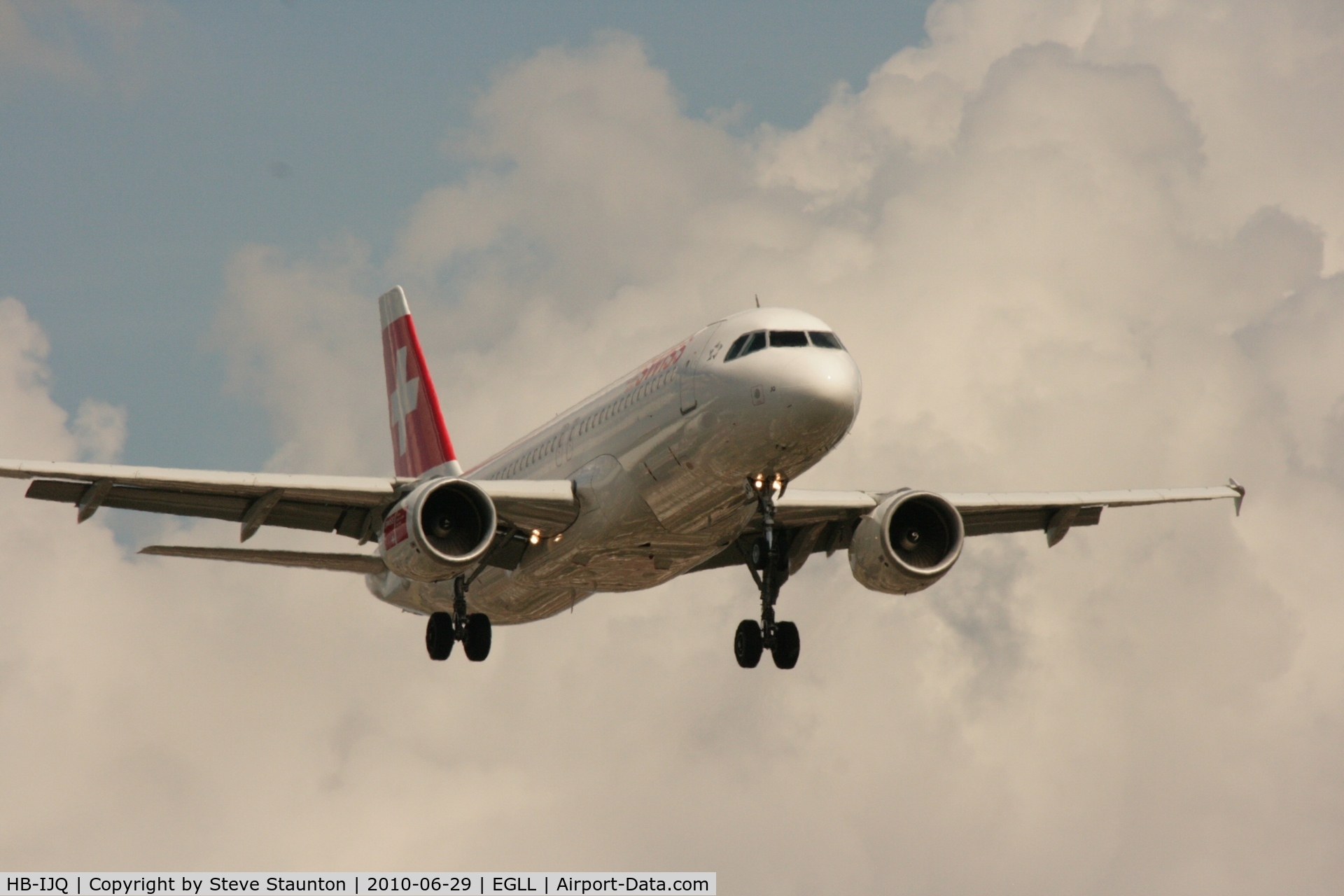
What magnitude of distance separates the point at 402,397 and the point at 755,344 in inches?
870

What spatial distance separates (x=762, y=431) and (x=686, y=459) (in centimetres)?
184

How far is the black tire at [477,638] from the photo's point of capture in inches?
1510

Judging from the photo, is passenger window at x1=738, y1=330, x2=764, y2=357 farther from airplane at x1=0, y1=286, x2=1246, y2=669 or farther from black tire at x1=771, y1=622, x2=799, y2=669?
black tire at x1=771, y1=622, x2=799, y2=669

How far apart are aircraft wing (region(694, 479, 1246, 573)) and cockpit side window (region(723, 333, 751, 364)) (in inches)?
194

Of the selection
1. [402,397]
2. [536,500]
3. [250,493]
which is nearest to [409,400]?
[402,397]

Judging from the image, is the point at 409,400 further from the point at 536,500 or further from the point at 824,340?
the point at 824,340

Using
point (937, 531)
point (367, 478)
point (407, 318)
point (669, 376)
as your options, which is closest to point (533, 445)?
point (367, 478)

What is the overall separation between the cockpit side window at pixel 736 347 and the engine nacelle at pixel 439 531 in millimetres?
5625

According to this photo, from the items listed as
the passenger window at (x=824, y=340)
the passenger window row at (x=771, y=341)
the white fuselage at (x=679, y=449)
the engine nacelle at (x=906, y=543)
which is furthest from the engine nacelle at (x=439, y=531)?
the engine nacelle at (x=906, y=543)

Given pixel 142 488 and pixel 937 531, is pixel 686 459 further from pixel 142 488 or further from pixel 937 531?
pixel 142 488

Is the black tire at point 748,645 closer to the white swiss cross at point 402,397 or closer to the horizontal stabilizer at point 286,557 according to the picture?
the horizontal stabilizer at point 286,557

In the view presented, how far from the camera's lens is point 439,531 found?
3441cm

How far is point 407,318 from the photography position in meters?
53.3

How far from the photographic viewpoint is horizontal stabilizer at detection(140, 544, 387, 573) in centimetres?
3638
